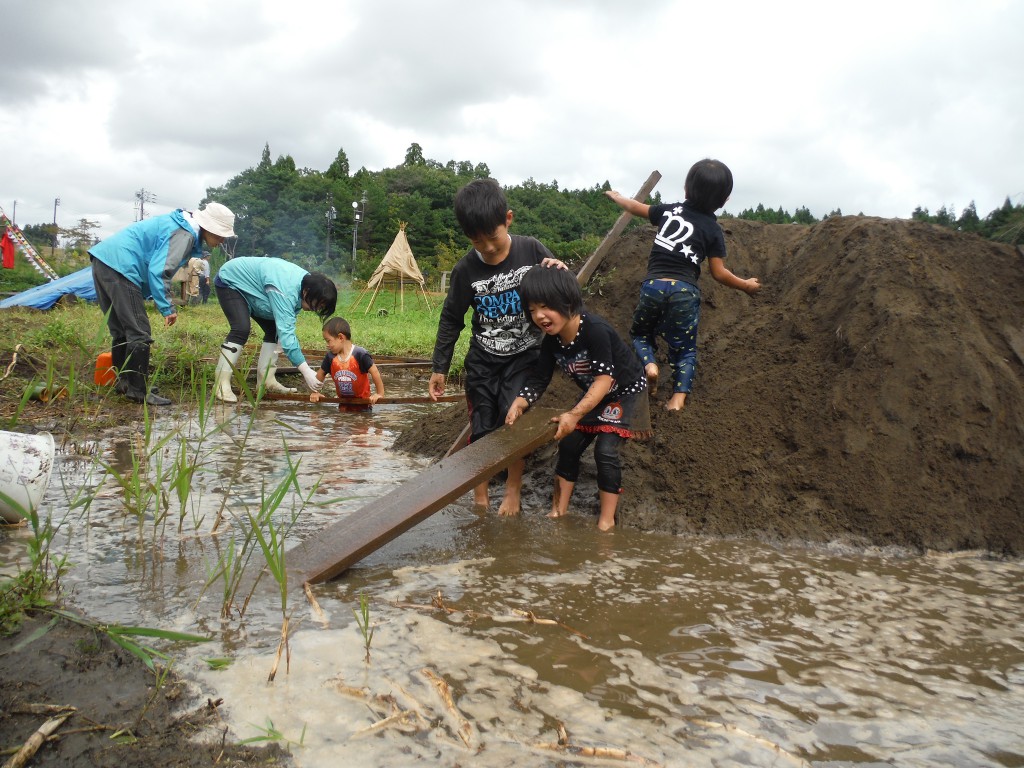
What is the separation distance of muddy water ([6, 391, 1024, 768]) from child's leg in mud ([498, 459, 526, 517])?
0.76 feet

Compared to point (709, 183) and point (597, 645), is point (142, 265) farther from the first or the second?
point (597, 645)

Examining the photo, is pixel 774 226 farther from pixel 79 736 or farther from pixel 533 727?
pixel 79 736

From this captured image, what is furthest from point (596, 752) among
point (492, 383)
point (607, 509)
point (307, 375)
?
point (307, 375)

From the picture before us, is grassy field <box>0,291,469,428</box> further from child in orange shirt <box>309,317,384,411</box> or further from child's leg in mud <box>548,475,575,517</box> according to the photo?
child's leg in mud <box>548,475,575,517</box>

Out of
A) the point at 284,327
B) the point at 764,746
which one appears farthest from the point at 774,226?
the point at 764,746

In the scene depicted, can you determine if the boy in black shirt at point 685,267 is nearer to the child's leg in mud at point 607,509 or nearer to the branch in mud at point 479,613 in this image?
the child's leg in mud at point 607,509

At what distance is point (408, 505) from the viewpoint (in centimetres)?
288

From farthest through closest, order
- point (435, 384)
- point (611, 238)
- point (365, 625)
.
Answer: point (611, 238), point (435, 384), point (365, 625)

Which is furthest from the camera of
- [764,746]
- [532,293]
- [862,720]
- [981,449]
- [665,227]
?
[665,227]

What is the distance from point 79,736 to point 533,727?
0.97 meters

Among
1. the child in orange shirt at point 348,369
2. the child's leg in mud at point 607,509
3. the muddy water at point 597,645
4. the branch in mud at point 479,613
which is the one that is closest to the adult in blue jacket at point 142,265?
the child in orange shirt at point 348,369

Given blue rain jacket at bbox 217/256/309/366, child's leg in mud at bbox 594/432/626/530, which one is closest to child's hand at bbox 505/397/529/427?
child's leg in mud at bbox 594/432/626/530

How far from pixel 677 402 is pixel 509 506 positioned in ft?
3.52

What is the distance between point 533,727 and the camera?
1.73 metres
